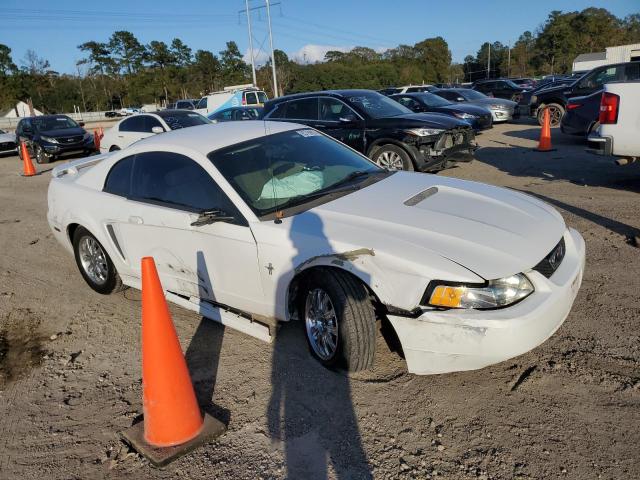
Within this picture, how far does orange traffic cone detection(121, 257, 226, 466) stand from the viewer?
280 cm

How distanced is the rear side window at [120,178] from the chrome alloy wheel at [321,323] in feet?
6.79

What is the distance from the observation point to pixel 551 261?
314cm

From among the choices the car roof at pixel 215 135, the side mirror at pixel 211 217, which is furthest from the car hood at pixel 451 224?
the car roof at pixel 215 135

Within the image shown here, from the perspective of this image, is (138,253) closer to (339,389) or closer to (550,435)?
(339,389)

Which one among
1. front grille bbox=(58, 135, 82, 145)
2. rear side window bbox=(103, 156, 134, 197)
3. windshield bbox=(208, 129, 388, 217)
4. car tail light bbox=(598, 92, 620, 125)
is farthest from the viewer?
front grille bbox=(58, 135, 82, 145)

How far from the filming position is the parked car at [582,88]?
12.4 meters

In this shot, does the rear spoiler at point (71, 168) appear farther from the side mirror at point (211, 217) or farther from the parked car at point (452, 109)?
the parked car at point (452, 109)

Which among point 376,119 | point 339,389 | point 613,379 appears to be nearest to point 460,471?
point 339,389

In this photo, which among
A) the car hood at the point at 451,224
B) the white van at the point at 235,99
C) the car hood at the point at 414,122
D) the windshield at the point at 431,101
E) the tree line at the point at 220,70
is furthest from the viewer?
the tree line at the point at 220,70

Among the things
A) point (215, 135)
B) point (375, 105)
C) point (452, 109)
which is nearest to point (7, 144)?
point (452, 109)

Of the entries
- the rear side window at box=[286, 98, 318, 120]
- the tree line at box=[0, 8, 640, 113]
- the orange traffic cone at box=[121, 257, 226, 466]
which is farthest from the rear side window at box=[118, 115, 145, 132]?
the tree line at box=[0, 8, 640, 113]

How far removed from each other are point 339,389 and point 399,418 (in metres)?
0.45

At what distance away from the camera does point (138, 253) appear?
4.30 meters

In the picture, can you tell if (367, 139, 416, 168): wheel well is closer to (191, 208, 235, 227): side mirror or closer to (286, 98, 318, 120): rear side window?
(286, 98, 318, 120): rear side window
